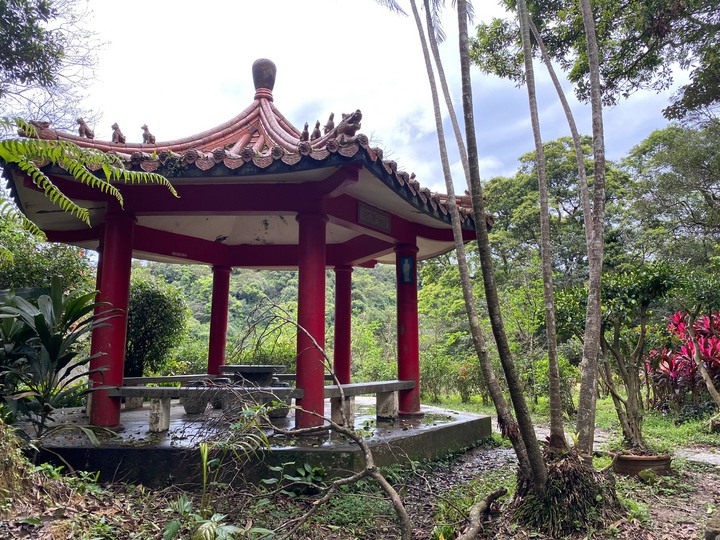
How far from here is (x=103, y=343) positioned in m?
5.35

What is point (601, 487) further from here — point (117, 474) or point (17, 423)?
point (17, 423)

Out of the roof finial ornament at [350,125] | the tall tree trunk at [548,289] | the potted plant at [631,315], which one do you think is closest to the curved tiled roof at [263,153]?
the roof finial ornament at [350,125]

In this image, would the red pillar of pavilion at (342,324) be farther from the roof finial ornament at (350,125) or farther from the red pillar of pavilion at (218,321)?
the roof finial ornament at (350,125)

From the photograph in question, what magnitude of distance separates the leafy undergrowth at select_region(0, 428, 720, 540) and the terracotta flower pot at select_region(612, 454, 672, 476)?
141 millimetres

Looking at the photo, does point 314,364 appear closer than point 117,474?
No

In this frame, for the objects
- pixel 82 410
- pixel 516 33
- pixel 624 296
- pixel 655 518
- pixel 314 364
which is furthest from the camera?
pixel 516 33

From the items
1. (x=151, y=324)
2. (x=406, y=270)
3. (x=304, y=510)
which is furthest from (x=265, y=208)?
(x=151, y=324)

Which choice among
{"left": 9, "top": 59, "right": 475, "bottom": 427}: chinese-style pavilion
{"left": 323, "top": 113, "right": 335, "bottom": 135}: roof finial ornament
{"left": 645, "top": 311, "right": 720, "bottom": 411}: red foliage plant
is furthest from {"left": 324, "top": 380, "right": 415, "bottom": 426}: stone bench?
{"left": 645, "top": 311, "right": 720, "bottom": 411}: red foliage plant

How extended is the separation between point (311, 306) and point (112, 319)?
6.67 ft

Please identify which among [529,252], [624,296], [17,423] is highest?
[529,252]

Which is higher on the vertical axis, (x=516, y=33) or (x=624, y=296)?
(x=516, y=33)

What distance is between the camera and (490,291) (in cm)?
370

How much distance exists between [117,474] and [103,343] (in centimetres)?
A: 139

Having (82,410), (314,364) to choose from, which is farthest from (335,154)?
(82,410)
